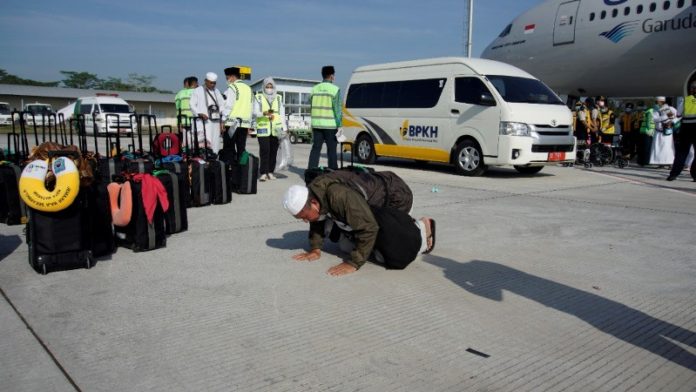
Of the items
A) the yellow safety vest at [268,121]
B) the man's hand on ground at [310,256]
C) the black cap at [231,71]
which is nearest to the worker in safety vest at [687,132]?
the yellow safety vest at [268,121]

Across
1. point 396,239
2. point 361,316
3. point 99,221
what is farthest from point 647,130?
point 99,221

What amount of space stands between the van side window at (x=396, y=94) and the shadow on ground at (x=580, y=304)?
7098mm

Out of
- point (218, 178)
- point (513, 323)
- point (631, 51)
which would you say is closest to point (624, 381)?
point (513, 323)

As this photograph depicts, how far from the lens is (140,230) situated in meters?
4.39

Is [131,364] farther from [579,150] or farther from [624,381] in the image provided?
[579,150]

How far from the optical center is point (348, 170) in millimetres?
4402

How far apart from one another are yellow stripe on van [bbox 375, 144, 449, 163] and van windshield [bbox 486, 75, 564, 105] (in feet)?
5.38

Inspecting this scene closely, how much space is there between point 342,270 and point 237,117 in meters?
5.03

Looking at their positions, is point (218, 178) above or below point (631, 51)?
below

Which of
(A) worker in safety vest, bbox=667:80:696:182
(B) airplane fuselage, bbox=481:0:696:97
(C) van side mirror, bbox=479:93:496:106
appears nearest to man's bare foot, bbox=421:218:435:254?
(C) van side mirror, bbox=479:93:496:106

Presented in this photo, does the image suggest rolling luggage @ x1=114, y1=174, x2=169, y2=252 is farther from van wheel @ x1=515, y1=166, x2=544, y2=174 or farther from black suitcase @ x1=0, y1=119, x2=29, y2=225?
van wheel @ x1=515, y1=166, x2=544, y2=174

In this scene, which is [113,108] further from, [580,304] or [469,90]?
[580,304]

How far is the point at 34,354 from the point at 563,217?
548 cm

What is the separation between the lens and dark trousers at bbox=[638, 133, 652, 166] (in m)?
13.0
